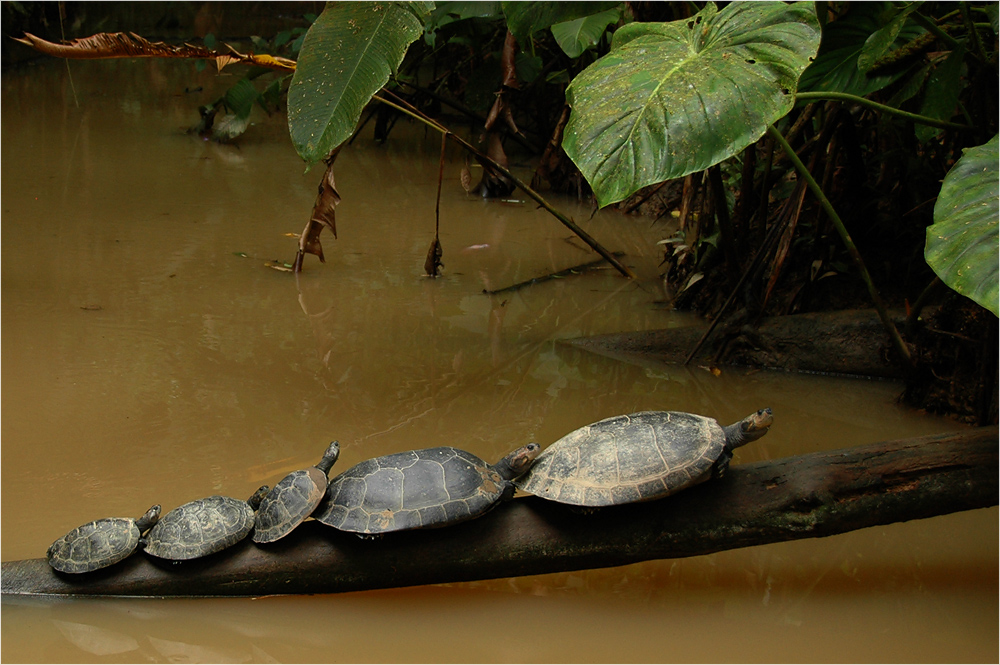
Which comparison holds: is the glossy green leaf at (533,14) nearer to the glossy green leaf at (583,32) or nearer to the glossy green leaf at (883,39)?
the glossy green leaf at (883,39)

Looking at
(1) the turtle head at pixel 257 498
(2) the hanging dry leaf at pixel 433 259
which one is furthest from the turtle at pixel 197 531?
(2) the hanging dry leaf at pixel 433 259

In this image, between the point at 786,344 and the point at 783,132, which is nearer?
the point at 786,344

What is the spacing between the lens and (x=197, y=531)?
2314 mm

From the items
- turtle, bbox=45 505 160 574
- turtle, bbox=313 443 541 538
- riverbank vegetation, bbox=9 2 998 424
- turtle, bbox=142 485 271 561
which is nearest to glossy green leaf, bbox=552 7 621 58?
riverbank vegetation, bbox=9 2 998 424

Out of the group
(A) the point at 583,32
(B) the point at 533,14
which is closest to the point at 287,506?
(B) the point at 533,14

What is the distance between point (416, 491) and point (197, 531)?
63cm

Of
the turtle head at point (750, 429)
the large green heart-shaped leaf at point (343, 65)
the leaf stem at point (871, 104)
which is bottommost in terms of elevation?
the turtle head at point (750, 429)

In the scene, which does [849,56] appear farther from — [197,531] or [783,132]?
[197,531]

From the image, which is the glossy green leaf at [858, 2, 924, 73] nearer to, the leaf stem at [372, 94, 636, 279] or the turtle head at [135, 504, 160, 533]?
the leaf stem at [372, 94, 636, 279]

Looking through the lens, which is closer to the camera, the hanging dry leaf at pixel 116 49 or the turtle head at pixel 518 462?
the turtle head at pixel 518 462

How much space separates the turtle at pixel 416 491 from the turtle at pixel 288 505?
0.13 ft

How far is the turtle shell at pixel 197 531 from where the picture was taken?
7.54 ft

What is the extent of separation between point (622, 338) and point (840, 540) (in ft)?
5.64

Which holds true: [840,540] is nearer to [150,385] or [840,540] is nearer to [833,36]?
[833,36]
